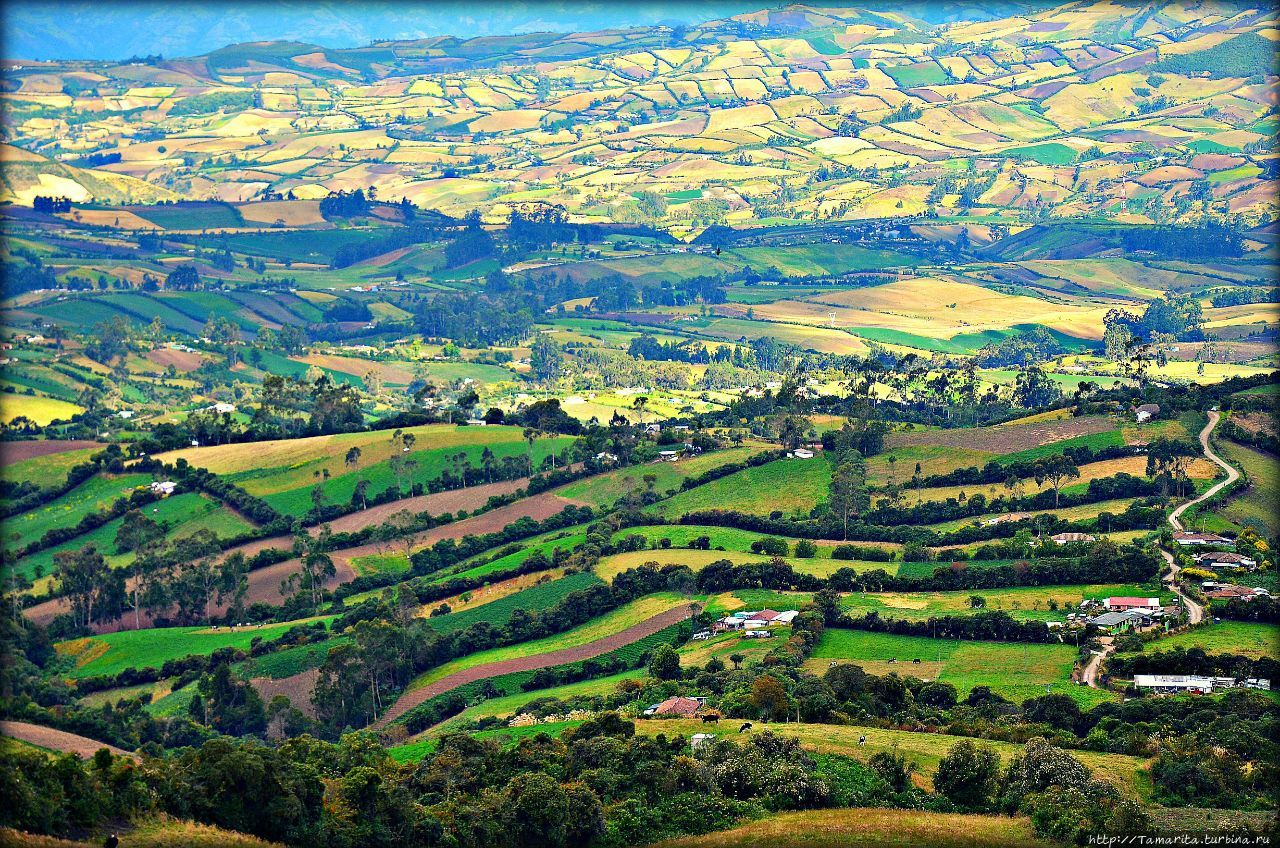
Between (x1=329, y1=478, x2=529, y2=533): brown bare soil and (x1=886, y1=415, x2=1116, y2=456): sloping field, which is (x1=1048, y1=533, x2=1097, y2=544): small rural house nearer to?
(x1=886, y1=415, x2=1116, y2=456): sloping field

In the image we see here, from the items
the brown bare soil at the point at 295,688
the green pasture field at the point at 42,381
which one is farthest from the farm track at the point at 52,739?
the green pasture field at the point at 42,381

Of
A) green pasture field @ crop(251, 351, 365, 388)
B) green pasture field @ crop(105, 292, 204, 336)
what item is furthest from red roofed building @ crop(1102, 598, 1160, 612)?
green pasture field @ crop(105, 292, 204, 336)

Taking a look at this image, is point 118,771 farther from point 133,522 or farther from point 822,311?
point 822,311

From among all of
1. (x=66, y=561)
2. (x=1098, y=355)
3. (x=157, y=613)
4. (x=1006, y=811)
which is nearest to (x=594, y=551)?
(x=157, y=613)

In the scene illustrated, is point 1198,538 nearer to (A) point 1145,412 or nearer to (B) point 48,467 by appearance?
(A) point 1145,412

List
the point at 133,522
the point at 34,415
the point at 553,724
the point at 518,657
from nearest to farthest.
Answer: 1. the point at 553,724
2. the point at 518,657
3. the point at 133,522
4. the point at 34,415

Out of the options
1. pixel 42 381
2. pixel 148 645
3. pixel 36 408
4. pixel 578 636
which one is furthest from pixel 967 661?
pixel 42 381
